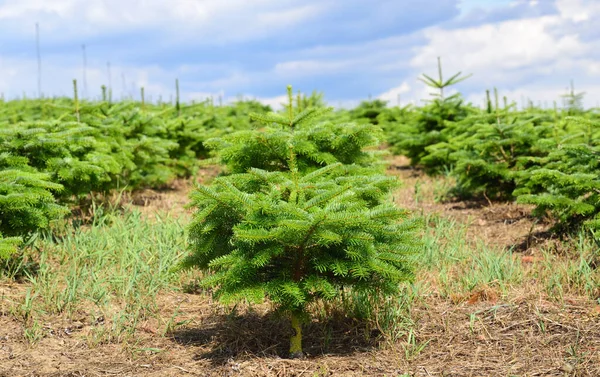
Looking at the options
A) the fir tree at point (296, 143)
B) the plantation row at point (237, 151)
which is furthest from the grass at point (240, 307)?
the fir tree at point (296, 143)

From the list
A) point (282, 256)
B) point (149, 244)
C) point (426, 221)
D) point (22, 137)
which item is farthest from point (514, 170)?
point (22, 137)

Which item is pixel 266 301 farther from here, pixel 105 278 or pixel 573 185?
pixel 573 185

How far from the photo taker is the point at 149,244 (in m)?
6.48

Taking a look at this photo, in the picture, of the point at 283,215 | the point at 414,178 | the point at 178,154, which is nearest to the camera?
the point at 283,215

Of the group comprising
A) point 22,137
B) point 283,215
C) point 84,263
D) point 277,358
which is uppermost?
point 22,137

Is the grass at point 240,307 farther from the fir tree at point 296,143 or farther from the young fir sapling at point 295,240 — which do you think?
the fir tree at point 296,143

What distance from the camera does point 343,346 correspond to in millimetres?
4410

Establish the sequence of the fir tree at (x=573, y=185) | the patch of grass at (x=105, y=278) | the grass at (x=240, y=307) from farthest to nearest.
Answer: the fir tree at (x=573, y=185) → the patch of grass at (x=105, y=278) → the grass at (x=240, y=307)

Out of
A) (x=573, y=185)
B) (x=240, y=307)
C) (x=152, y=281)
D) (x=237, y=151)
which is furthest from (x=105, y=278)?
(x=573, y=185)

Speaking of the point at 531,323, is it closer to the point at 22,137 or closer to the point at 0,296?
the point at 0,296

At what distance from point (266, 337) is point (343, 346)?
574mm

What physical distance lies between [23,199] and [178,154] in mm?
6160

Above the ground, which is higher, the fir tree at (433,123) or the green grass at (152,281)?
the fir tree at (433,123)

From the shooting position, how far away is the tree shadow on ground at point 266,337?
435cm
